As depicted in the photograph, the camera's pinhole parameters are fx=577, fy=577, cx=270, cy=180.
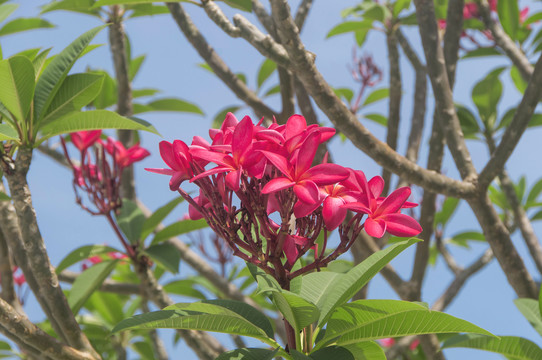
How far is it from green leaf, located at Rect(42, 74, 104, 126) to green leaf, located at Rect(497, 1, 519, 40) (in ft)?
6.44

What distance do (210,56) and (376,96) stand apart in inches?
46.6

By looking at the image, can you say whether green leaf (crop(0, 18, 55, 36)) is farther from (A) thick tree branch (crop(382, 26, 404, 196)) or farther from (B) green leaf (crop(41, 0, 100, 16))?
(A) thick tree branch (crop(382, 26, 404, 196))

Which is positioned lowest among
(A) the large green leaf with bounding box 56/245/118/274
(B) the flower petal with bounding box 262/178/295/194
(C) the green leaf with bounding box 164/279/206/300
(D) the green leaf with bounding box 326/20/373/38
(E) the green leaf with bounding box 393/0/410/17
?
(C) the green leaf with bounding box 164/279/206/300

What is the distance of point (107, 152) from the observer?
7.13ft

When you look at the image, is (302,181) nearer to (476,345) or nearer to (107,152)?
(476,345)

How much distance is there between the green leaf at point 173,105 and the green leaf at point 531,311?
174 cm

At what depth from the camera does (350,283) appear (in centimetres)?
94

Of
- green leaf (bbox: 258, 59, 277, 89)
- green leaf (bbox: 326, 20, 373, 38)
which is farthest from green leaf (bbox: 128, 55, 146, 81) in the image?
green leaf (bbox: 326, 20, 373, 38)

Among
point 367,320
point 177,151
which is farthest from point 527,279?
point 177,151

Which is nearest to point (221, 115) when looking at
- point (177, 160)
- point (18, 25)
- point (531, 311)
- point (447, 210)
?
point (18, 25)

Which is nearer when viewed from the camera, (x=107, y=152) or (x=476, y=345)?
(x=476, y=345)

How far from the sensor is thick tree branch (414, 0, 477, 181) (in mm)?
1969

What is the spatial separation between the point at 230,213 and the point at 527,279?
54.7 inches

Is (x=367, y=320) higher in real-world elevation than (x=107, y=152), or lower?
lower
